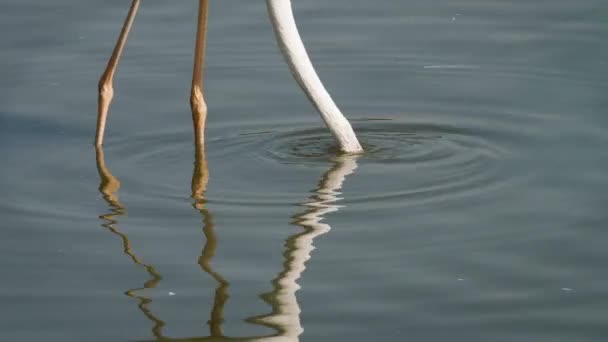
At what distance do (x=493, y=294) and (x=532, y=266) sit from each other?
1.27 feet

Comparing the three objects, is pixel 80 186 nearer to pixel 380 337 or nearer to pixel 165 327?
pixel 165 327

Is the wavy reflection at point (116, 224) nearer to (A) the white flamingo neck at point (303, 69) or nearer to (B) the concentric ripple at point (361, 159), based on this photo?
(B) the concentric ripple at point (361, 159)

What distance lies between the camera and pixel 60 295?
5672 mm

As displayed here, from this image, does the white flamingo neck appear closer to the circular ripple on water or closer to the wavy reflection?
the circular ripple on water

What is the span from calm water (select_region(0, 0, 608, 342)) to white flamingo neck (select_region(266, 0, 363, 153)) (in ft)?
0.56

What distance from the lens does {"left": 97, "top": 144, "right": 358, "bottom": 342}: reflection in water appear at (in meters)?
5.28

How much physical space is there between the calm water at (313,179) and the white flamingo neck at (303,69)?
169mm

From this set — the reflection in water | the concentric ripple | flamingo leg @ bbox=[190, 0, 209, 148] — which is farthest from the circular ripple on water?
flamingo leg @ bbox=[190, 0, 209, 148]

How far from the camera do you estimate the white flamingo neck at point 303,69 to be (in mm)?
6914

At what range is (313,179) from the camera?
7.21 m

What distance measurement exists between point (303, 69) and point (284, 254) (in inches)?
50.1

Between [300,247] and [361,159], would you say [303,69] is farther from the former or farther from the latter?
[300,247]

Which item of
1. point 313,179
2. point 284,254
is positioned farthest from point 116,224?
point 313,179

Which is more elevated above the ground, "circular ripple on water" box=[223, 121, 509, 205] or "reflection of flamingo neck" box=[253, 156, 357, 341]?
"circular ripple on water" box=[223, 121, 509, 205]
